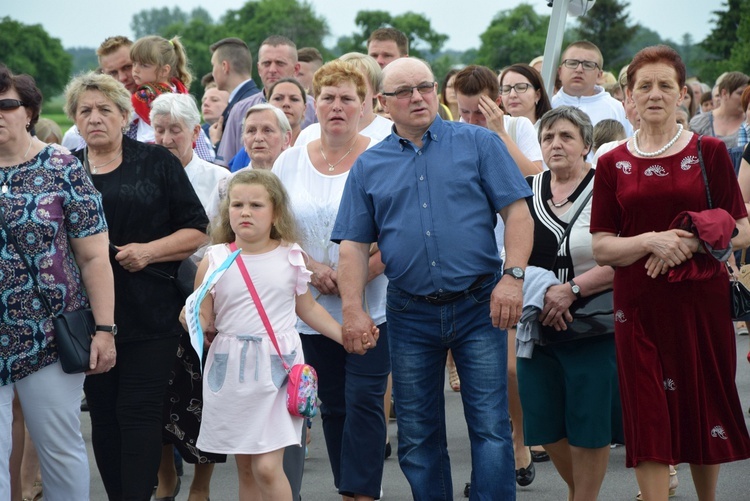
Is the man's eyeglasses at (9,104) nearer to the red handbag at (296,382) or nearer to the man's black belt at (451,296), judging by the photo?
the red handbag at (296,382)

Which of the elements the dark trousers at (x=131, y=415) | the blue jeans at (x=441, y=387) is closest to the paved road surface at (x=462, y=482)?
the dark trousers at (x=131, y=415)

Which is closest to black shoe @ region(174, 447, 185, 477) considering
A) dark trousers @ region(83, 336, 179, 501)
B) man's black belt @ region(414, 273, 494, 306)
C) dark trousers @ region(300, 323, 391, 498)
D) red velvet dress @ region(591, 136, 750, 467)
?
dark trousers @ region(83, 336, 179, 501)

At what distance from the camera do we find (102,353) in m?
4.92

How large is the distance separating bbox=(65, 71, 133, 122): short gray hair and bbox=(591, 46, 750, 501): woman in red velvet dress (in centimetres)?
250

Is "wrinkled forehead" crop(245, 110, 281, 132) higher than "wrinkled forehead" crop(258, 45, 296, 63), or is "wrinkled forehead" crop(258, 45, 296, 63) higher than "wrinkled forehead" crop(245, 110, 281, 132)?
"wrinkled forehead" crop(258, 45, 296, 63)

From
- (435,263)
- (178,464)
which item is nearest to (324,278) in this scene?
(435,263)

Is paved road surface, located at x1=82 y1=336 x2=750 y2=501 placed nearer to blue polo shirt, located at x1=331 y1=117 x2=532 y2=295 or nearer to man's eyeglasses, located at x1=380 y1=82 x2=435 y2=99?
blue polo shirt, located at x1=331 y1=117 x2=532 y2=295

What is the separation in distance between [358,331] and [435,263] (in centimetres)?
48

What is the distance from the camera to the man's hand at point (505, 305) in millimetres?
4719

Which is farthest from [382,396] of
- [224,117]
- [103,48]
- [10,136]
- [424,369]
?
[224,117]

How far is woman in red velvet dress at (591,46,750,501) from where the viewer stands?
192 inches

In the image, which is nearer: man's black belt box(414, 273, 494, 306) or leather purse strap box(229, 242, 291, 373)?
man's black belt box(414, 273, 494, 306)

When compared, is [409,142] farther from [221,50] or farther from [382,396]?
[221,50]

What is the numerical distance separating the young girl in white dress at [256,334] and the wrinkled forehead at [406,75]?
0.76 m
